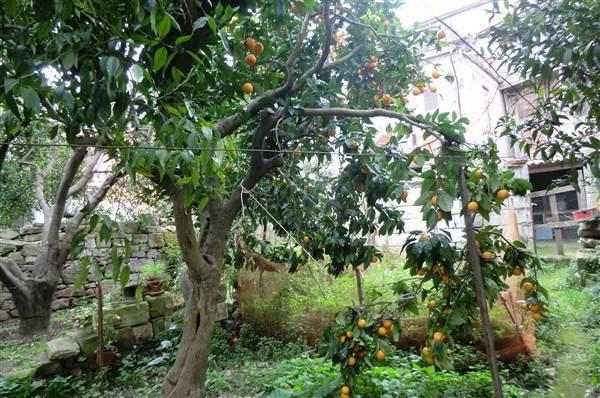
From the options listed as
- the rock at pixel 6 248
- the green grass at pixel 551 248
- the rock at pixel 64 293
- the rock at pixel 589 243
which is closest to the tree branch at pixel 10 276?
the rock at pixel 6 248

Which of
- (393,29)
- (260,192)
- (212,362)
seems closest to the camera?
(393,29)

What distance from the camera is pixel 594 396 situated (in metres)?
2.70

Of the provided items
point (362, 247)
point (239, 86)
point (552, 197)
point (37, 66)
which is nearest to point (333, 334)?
point (362, 247)

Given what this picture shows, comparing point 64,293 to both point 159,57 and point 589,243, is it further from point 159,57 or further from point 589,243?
point 589,243

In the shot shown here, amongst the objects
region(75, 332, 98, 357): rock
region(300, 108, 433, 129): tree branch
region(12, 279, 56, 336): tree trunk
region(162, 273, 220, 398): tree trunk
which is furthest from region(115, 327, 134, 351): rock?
region(300, 108, 433, 129): tree branch

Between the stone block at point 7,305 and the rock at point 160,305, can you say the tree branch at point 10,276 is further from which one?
the rock at point 160,305

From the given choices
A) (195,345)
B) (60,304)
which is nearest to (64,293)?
(60,304)

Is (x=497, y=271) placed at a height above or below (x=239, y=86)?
below

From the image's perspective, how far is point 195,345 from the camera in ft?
7.12

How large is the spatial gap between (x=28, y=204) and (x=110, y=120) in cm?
626

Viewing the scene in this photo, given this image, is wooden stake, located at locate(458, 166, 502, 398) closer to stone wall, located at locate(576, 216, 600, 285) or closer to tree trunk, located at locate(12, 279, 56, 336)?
stone wall, located at locate(576, 216, 600, 285)

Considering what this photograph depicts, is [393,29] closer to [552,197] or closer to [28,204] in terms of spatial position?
[28,204]

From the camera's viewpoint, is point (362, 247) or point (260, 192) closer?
point (362, 247)

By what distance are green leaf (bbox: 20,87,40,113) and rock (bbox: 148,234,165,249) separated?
6.62 m
